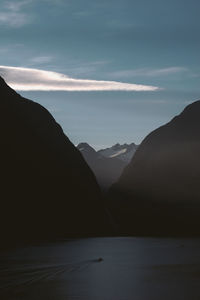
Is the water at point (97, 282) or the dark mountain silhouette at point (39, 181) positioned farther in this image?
the dark mountain silhouette at point (39, 181)

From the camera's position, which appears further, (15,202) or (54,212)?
(54,212)

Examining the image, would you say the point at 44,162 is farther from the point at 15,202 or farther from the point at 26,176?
the point at 15,202

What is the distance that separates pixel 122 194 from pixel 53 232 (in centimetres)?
10225

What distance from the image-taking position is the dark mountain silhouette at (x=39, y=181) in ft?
300

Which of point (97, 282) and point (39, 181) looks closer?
point (97, 282)

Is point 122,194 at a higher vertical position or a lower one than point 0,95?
lower

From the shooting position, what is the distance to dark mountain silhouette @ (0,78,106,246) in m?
91.3

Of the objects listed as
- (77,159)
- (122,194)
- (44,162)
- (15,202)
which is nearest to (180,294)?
(15,202)

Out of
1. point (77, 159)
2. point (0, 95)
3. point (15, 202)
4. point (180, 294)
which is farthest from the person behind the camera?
point (77, 159)

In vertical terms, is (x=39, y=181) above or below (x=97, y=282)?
below

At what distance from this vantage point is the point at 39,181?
10112 centimetres

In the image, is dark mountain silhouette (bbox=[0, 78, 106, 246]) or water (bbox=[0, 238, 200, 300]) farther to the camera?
dark mountain silhouette (bbox=[0, 78, 106, 246])

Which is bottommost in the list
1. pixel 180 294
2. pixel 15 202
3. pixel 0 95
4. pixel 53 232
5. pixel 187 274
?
pixel 53 232

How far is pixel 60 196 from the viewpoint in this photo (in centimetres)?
10400
